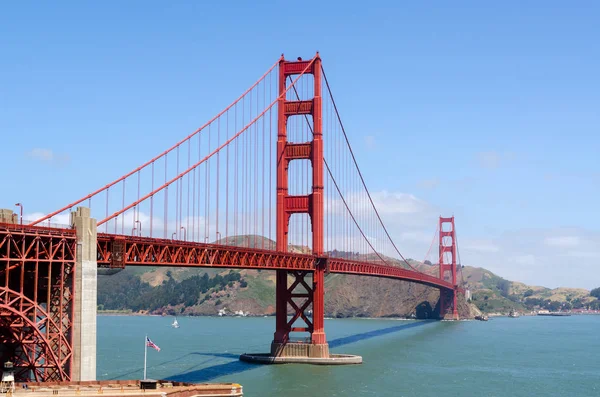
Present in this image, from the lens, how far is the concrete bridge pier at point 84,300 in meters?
47.3

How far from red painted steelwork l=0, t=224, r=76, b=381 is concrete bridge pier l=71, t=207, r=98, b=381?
35cm

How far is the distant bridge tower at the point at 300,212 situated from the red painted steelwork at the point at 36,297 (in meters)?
38.7

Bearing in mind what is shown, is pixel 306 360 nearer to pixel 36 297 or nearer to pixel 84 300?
pixel 84 300

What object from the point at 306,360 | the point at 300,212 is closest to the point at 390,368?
the point at 306,360

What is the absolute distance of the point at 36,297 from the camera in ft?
149

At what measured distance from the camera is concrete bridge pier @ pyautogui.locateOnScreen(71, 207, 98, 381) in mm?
47344

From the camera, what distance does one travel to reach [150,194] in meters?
59.9

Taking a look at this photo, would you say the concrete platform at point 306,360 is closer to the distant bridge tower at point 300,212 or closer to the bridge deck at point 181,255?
the distant bridge tower at point 300,212

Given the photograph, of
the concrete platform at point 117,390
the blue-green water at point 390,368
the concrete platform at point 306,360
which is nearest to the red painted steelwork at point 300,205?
the concrete platform at point 306,360

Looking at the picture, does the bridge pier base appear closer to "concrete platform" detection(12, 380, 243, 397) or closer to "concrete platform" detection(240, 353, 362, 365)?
"concrete platform" detection(240, 353, 362, 365)

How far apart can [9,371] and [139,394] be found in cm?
1042

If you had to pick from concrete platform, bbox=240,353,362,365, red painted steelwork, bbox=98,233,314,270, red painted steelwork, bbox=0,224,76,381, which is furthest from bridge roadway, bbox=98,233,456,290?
concrete platform, bbox=240,353,362,365

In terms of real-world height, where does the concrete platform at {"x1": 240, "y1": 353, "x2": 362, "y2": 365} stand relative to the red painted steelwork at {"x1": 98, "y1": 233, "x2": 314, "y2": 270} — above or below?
below

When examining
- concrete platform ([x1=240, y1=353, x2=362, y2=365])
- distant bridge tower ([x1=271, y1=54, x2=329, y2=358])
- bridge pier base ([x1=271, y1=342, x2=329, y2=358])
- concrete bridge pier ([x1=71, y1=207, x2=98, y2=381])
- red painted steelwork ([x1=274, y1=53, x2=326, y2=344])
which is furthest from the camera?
red painted steelwork ([x1=274, y1=53, x2=326, y2=344])
